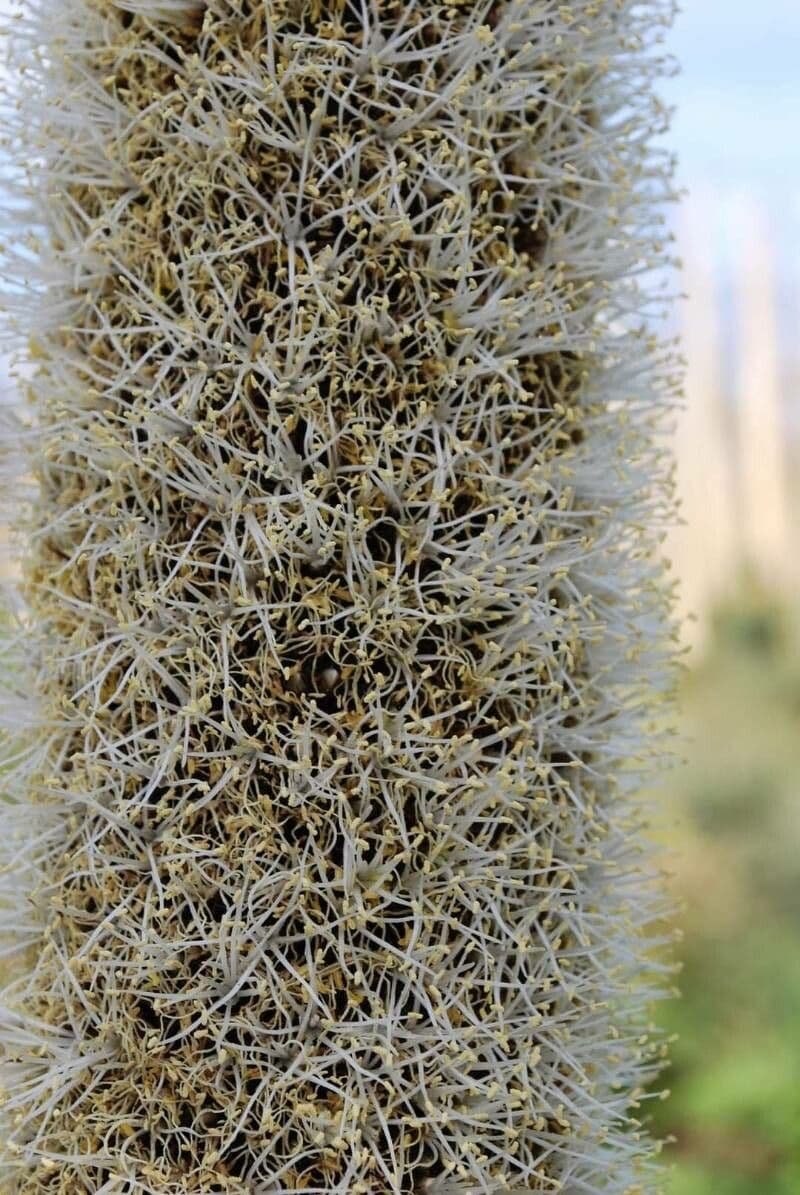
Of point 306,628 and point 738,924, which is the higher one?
point 306,628

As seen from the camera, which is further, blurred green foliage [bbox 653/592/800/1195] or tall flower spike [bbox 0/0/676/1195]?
blurred green foliage [bbox 653/592/800/1195]

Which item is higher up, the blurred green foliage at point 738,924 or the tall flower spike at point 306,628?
the tall flower spike at point 306,628

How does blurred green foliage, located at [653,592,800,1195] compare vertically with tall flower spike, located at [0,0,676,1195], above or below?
below

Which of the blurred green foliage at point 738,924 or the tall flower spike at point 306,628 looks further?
the blurred green foliage at point 738,924

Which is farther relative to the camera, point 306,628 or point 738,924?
point 738,924
